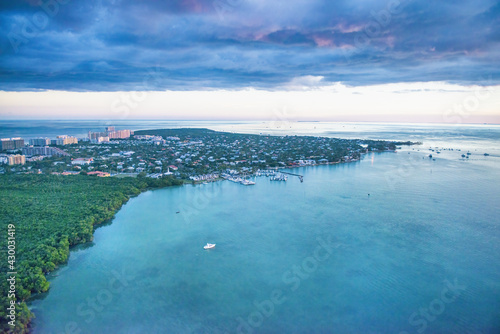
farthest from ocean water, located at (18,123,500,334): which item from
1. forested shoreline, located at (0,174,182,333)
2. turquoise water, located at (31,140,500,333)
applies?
forested shoreline, located at (0,174,182,333)

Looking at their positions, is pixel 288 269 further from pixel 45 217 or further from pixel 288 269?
pixel 45 217

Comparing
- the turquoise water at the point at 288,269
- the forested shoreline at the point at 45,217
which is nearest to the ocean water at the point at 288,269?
the turquoise water at the point at 288,269

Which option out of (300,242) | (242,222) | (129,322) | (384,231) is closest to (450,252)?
(384,231)

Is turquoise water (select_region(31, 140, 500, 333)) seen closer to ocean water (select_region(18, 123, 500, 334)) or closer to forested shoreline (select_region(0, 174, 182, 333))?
ocean water (select_region(18, 123, 500, 334))

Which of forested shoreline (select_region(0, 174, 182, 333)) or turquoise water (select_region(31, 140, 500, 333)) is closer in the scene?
turquoise water (select_region(31, 140, 500, 333))

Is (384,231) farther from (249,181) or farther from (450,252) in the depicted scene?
(249,181)

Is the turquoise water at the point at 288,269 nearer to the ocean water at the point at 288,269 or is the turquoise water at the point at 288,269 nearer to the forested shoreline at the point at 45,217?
the ocean water at the point at 288,269
